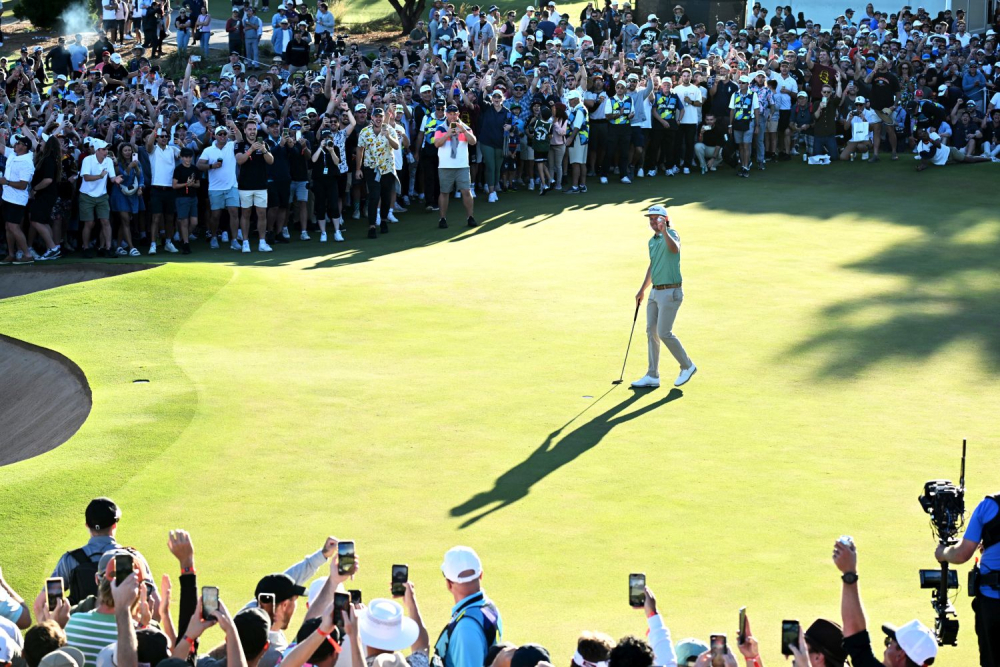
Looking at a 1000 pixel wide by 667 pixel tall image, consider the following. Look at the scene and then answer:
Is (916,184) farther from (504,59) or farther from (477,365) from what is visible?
(477,365)

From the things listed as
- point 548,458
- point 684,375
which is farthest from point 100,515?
point 684,375

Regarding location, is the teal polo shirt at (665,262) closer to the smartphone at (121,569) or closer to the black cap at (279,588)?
the black cap at (279,588)

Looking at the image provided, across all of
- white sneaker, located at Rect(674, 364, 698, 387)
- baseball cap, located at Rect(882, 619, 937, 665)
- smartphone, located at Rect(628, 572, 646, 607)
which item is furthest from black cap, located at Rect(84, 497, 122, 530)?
white sneaker, located at Rect(674, 364, 698, 387)

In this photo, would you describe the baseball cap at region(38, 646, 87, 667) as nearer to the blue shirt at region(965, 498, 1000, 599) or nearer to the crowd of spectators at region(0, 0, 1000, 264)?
the blue shirt at region(965, 498, 1000, 599)

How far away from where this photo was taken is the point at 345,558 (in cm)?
606

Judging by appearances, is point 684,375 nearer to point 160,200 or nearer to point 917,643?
point 917,643

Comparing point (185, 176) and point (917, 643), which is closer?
point (917, 643)

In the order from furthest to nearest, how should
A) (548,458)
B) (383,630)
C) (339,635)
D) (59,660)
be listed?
(548,458) < (383,630) < (339,635) < (59,660)

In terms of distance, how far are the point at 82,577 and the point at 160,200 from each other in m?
14.9

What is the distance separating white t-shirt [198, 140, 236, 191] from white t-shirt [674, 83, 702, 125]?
33.0 feet

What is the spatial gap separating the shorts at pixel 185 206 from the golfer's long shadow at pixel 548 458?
10641mm

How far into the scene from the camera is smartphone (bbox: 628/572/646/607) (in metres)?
5.82

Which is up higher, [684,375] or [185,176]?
[185,176]

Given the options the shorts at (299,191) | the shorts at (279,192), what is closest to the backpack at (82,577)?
the shorts at (279,192)
